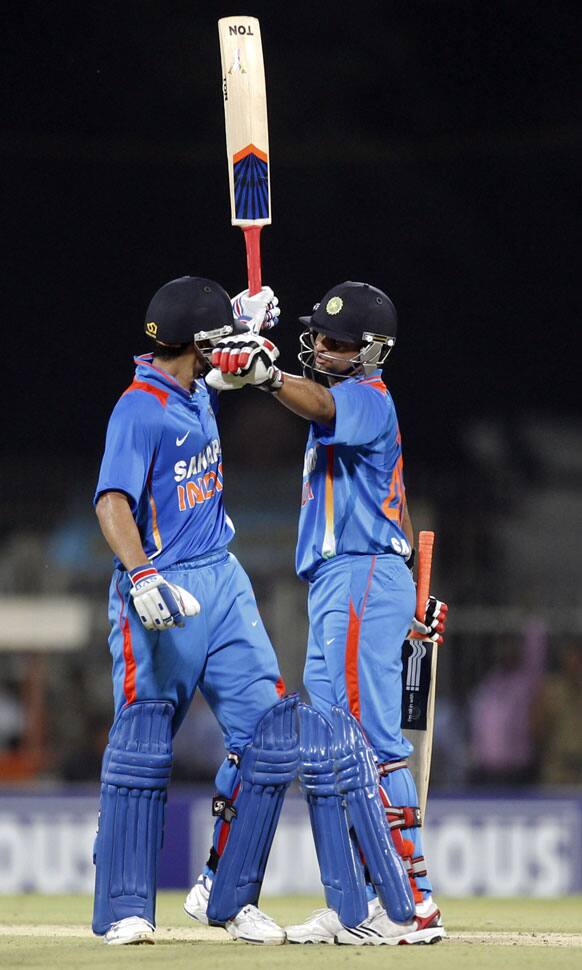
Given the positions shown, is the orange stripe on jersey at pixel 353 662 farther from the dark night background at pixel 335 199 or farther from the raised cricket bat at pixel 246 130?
the dark night background at pixel 335 199

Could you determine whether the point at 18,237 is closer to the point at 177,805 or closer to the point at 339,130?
the point at 339,130

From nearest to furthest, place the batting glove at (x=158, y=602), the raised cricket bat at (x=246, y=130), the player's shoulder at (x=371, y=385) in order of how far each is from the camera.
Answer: the batting glove at (x=158, y=602) < the player's shoulder at (x=371, y=385) < the raised cricket bat at (x=246, y=130)

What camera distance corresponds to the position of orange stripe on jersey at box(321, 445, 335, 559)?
4559mm

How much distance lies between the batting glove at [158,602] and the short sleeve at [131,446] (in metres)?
0.25

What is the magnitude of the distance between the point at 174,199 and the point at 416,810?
30.4 feet

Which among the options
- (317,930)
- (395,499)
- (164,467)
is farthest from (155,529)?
(317,930)

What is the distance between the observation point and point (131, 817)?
412 cm

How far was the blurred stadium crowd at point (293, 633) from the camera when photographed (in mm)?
9953

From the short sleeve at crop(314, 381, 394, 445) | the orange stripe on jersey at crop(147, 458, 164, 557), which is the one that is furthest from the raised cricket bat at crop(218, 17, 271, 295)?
the orange stripe on jersey at crop(147, 458, 164, 557)

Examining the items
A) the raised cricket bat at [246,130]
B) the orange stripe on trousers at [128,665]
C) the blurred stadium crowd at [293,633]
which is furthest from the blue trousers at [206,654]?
the blurred stadium crowd at [293,633]

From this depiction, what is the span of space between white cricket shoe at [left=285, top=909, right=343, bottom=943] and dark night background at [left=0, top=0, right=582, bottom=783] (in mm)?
8194

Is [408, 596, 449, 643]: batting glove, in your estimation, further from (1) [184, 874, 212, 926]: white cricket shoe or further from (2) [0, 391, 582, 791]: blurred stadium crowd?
(2) [0, 391, 582, 791]: blurred stadium crowd

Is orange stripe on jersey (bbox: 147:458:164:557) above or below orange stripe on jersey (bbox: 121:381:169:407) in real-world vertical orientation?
below

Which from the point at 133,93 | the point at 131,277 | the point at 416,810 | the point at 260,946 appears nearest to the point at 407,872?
the point at 416,810
